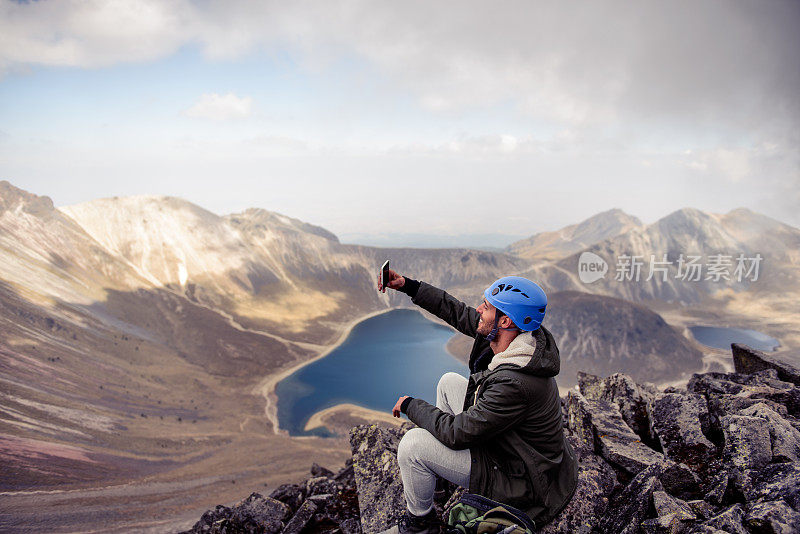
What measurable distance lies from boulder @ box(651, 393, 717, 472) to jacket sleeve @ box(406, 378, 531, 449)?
13.7 feet

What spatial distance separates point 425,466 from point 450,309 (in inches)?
92.0

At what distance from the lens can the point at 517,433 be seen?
419 centimetres

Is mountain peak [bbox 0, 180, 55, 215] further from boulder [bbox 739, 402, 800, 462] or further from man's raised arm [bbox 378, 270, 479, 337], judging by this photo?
boulder [bbox 739, 402, 800, 462]

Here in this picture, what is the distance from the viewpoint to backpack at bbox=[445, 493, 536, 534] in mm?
3738

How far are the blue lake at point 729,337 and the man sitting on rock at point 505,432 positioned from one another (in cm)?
10114

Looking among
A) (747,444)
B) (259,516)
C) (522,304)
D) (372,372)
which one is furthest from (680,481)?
(372,372)

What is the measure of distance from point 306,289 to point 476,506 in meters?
94.8

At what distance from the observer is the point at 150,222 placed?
276 feet

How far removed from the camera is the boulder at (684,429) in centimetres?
620

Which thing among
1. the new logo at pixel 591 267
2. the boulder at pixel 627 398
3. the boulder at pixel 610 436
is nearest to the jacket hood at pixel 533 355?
the boulder at pixel 610 436

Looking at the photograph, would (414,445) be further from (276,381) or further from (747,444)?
(276,381)

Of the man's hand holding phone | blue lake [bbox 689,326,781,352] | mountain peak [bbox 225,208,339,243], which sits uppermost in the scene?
mountain peak [bbox 225,208,339,243]

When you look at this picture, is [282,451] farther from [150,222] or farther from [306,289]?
[150,222]

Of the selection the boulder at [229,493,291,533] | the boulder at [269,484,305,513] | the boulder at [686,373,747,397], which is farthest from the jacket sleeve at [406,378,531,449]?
the boulder at [686,373,747,397]
